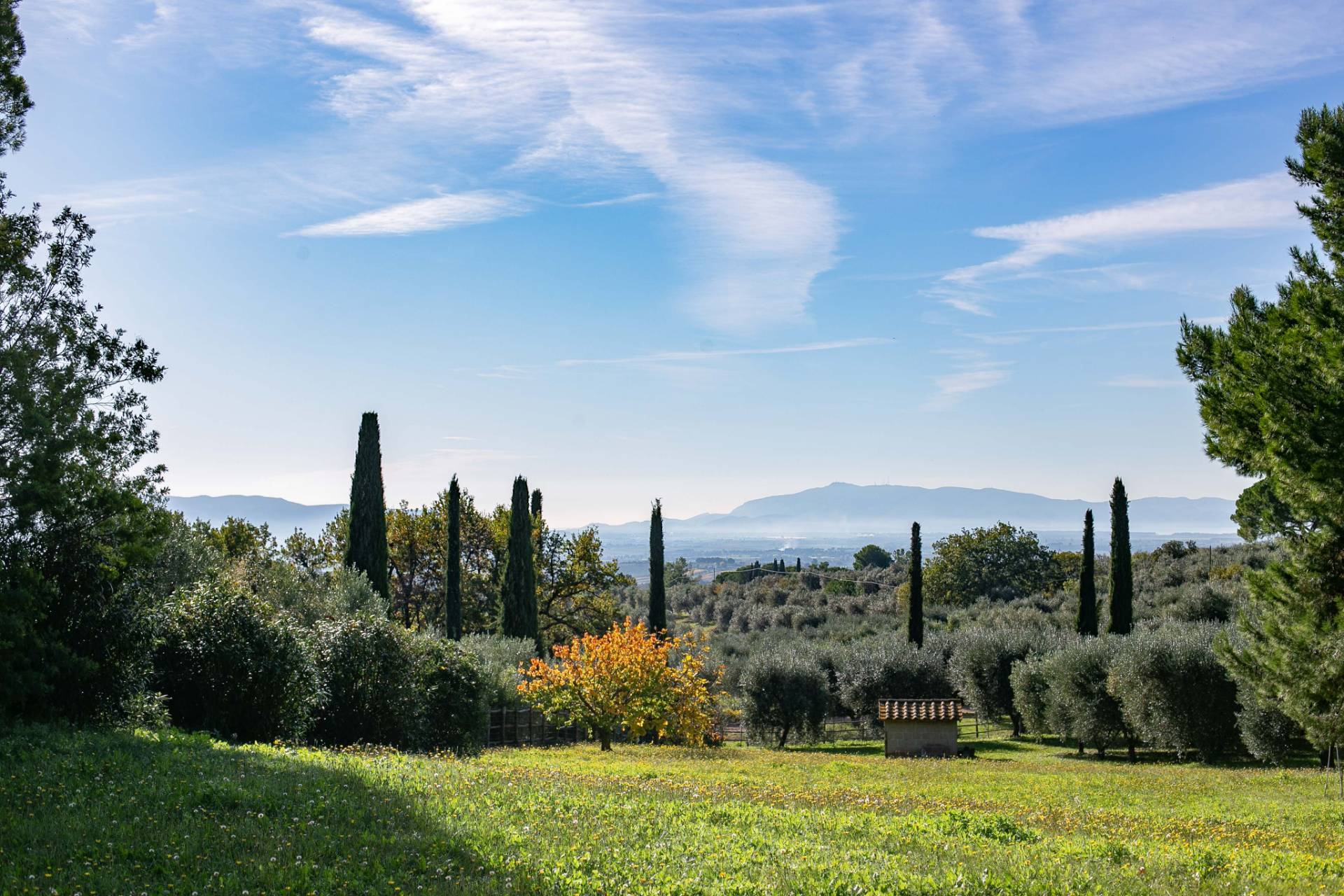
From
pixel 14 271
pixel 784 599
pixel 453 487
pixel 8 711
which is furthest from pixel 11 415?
pixel 784 599

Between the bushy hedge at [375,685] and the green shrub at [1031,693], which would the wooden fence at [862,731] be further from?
the bushy hedge at [375,685]

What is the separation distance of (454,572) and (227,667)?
25.7m

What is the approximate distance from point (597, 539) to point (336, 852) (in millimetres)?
37585

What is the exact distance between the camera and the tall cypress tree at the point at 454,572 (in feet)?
139

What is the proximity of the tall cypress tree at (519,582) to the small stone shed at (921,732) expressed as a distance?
1563cm

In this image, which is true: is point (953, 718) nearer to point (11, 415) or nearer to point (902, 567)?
point (11, 415)

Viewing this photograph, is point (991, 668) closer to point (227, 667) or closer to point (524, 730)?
point (524, 730)

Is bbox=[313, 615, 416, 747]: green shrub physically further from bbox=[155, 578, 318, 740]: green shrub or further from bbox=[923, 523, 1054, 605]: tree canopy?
bbox=[923, 523, 1054, 605]: tree canopy

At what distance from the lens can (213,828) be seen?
8617 mm

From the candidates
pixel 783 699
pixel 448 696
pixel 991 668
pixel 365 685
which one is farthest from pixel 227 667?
pixel 991 668

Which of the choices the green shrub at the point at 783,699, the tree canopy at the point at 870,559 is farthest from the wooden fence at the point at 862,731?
the tree canopy at the point at 870,559

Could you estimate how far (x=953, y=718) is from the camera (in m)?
29.4

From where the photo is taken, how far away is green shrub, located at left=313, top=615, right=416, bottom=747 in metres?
19.8

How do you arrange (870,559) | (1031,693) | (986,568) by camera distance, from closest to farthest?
(1031,693), (986,568), (870,559)
